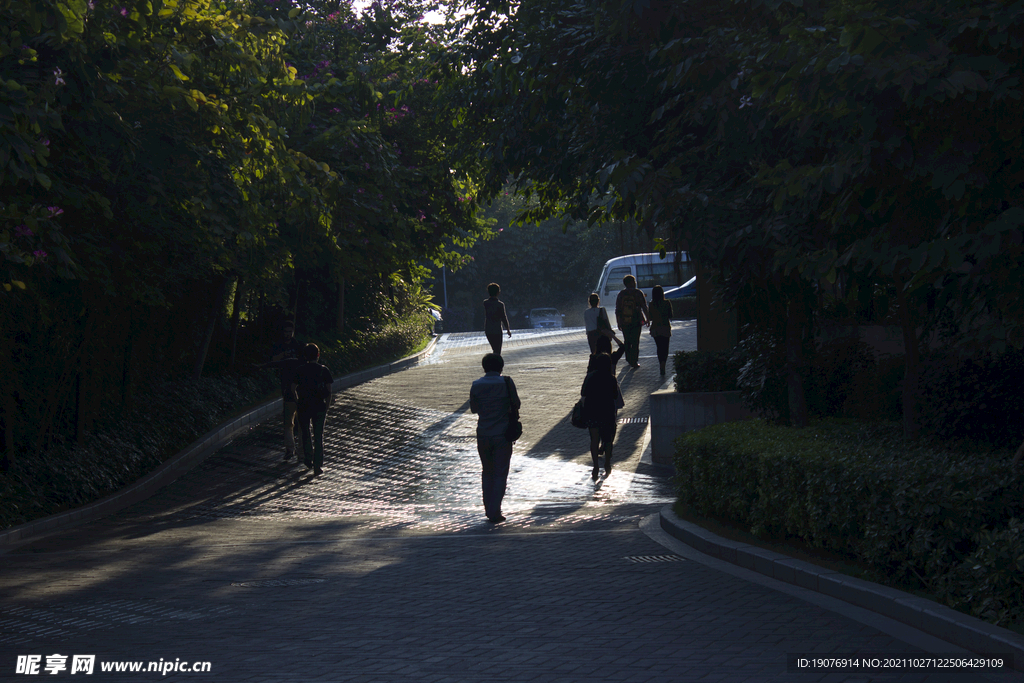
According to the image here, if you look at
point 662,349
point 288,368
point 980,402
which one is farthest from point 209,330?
point 980,402

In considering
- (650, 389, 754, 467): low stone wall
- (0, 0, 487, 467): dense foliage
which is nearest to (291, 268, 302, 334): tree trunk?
(0, 0, 487, 467): dense foliage

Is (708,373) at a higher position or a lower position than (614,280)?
lower

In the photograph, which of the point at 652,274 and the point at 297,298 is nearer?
the point at 297,298

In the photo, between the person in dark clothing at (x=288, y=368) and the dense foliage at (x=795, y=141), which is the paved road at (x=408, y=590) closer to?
the person in dark clothing at (x=288, y=368)

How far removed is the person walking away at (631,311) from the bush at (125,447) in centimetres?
741

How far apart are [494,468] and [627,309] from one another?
1050 centimetres

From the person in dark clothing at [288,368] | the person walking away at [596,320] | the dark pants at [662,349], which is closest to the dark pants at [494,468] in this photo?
the person in dark clothing at [288,368]

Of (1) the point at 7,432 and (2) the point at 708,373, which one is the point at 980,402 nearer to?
(2) the point at 708,373

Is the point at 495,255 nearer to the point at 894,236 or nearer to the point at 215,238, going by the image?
the point at 215,238

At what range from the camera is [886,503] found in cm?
689

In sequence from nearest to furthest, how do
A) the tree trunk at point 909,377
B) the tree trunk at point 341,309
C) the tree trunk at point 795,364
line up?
the tree trunk at point 909,377 < the tree trunk at point 795,364 < the tree trunk at point 341,309

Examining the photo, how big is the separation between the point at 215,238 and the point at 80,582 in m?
7.91

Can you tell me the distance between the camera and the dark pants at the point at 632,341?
21.8 meters

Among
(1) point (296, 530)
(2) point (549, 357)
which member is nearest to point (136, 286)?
(1) point (296, 530)
